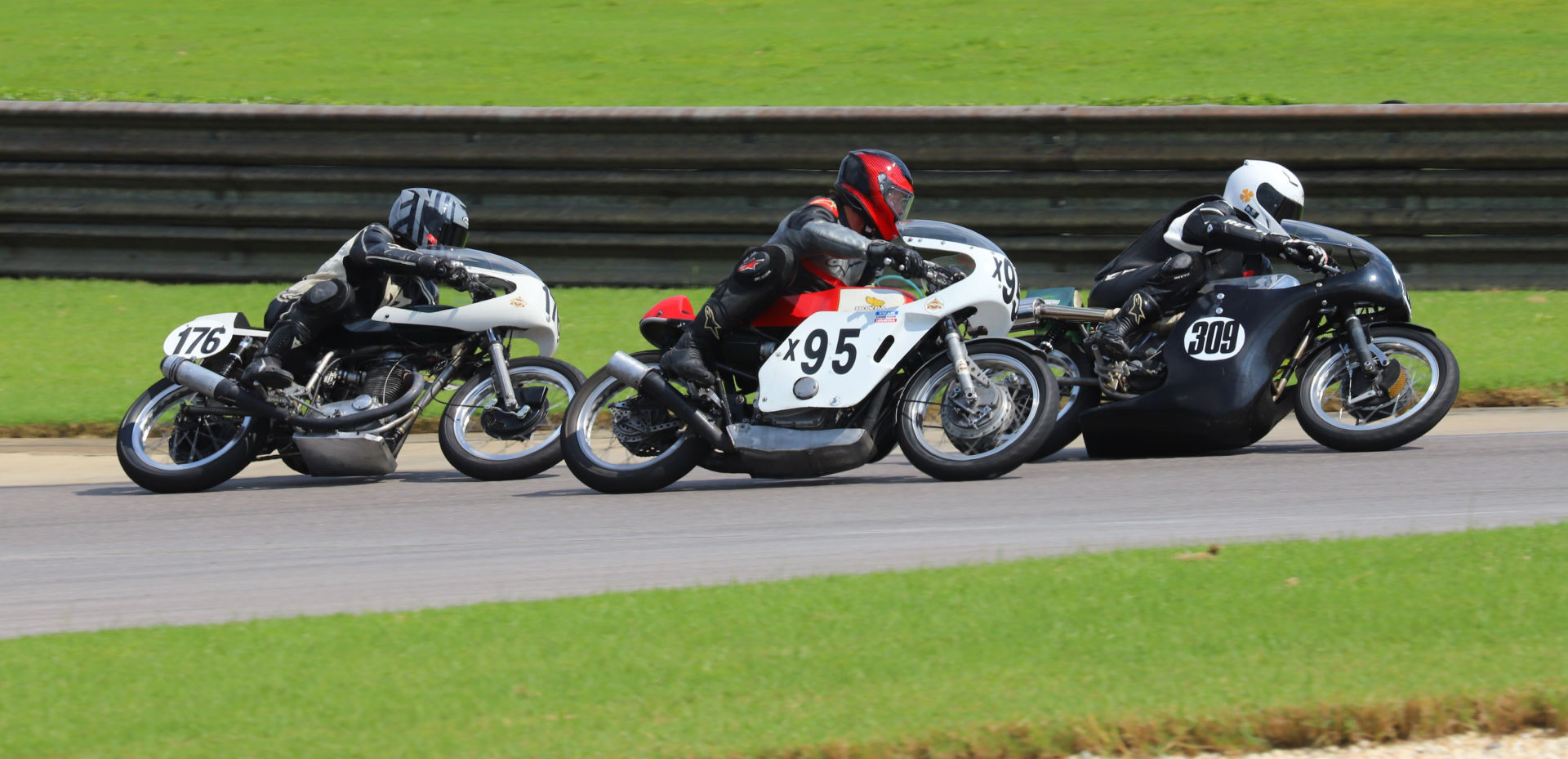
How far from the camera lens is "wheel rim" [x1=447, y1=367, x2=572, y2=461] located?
8.57 metres

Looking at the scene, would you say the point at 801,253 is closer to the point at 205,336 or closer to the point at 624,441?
the point at 624,441

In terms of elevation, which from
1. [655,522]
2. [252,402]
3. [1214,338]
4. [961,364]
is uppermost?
[1214,338]

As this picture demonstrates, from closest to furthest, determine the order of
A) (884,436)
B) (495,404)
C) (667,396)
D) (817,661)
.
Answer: (817,661)
(667,396)
(884,436)
(495,404)

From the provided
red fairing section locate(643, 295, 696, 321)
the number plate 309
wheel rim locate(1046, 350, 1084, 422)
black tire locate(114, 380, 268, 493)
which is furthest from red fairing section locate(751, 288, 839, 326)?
black tire locate(114, 380, 268, 493)

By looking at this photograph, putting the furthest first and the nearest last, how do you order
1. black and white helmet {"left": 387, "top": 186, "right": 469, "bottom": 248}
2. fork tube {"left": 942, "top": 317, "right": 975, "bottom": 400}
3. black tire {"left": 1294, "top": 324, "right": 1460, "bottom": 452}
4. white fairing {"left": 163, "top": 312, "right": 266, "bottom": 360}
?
black and white helmet {"left": 387, "top": 186, "right": 469, "bottom": 248}
white fairing {"left": 163, "top": 312, "right": 266, "bottom": 360}
black tire {"left": 1294, "top": 324, "right": 1460, "bottom": 452}
fork tube {"left": 942, "top": 317, "right": 975, "bottom": 400}

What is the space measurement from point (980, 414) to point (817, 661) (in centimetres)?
320

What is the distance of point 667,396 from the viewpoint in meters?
7.89

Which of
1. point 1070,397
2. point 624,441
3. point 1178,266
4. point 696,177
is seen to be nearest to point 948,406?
point 1070,397

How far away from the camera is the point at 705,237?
13.0 meters

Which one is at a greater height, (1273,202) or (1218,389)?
(1273,202)

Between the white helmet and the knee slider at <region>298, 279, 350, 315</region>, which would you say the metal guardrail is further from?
the knee slider at <region>298, 279, 350, 315</region>

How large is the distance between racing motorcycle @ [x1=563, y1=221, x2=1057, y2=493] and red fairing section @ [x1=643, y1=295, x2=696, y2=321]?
0.04 feet

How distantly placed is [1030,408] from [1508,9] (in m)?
12.5

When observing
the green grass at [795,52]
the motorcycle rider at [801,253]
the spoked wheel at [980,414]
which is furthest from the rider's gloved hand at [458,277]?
the green grass at [795,52]
